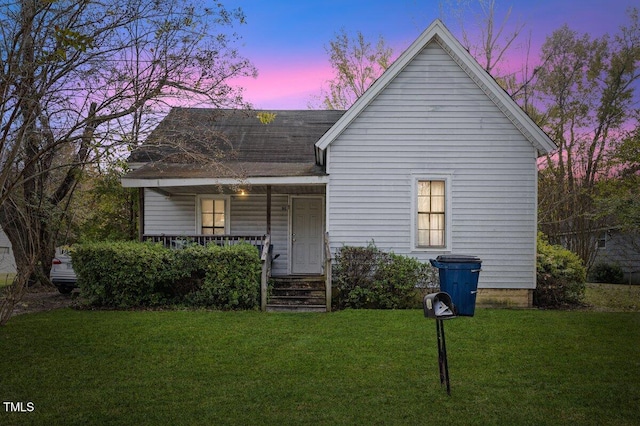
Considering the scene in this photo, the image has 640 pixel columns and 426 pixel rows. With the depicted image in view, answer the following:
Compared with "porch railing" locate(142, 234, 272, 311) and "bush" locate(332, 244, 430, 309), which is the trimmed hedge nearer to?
"porch railing" locate(142, 234, 272, 311)

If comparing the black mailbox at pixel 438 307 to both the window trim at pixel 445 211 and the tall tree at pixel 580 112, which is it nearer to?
the window trim at pixel 445 211

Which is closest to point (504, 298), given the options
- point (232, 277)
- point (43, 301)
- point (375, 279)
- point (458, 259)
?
point (458, 259)

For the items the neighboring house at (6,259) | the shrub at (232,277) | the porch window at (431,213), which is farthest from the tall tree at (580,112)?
the neighboring house at (6,259)

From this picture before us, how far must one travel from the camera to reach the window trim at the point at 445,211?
12.5 meters

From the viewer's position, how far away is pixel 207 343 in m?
8.17

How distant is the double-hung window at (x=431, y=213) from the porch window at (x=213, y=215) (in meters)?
5.97

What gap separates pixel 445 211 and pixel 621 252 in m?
19.2

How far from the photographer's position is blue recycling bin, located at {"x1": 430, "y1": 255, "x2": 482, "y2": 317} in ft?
34.4

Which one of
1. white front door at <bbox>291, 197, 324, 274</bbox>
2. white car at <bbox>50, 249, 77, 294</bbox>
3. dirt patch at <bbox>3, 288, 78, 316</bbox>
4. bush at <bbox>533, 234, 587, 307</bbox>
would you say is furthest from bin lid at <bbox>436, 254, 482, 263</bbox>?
white car at <bbox>50, 249, 77, 294</bbox>

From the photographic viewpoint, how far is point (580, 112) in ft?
84.1

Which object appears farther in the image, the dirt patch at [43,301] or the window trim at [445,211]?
the window trim at [445,211]

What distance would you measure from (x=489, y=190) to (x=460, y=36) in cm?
1628

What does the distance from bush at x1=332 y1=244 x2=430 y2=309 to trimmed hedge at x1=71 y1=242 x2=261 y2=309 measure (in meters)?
2.07

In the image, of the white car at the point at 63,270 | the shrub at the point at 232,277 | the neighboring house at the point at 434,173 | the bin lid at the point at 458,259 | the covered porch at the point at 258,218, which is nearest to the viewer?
the bin lid at the point at 458,259
